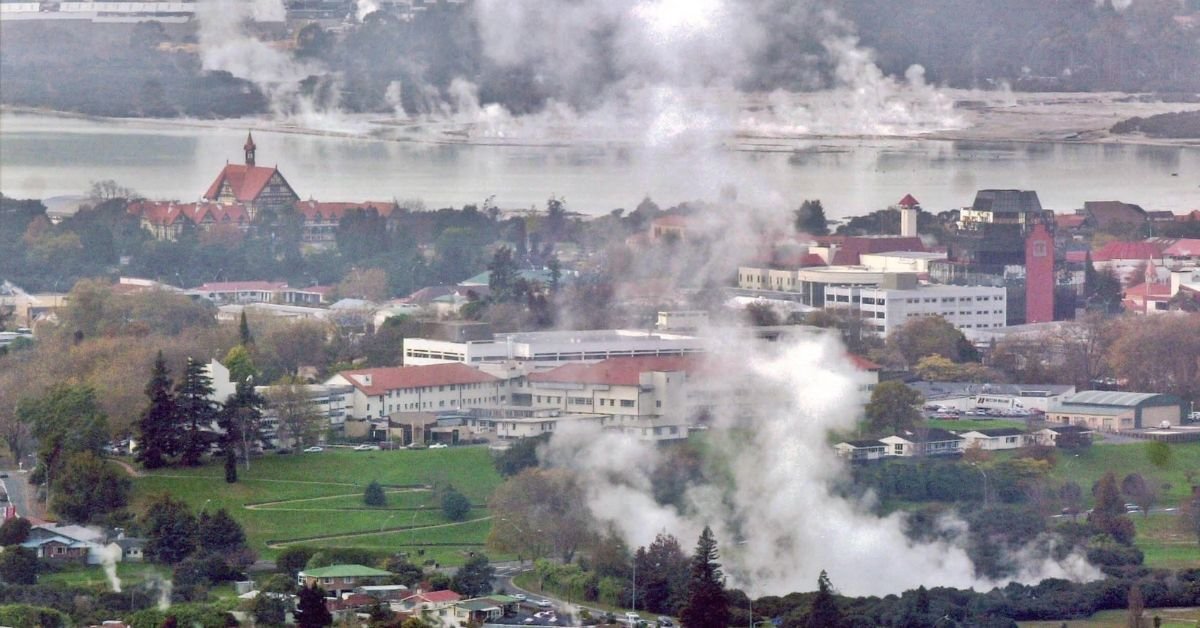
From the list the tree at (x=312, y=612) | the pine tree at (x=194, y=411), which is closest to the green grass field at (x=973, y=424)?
the pine tree at (x=194, y=411)

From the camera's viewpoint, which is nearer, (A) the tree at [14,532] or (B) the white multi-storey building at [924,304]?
(A) the tree at [14,532]

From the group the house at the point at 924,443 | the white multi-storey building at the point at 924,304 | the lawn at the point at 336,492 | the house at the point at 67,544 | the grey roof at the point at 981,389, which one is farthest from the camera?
the white multi-storey building at the point at 924,304

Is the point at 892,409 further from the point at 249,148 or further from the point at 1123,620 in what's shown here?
the point at 249,148

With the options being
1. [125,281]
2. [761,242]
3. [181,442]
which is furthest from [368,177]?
[181,442]

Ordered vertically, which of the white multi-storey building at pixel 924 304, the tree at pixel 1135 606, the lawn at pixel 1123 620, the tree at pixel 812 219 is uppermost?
the tree at pixel 812 219

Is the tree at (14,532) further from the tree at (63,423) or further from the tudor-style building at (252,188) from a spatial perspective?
the tudor-style building at (252,188)

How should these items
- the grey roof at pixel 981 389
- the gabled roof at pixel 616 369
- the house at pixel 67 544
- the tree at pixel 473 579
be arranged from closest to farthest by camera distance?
the tree at pixel 473 579 < the house at pixel 67 544 < the gabled roof at pixel 616 369 < the grey roof at pixel 981 389
